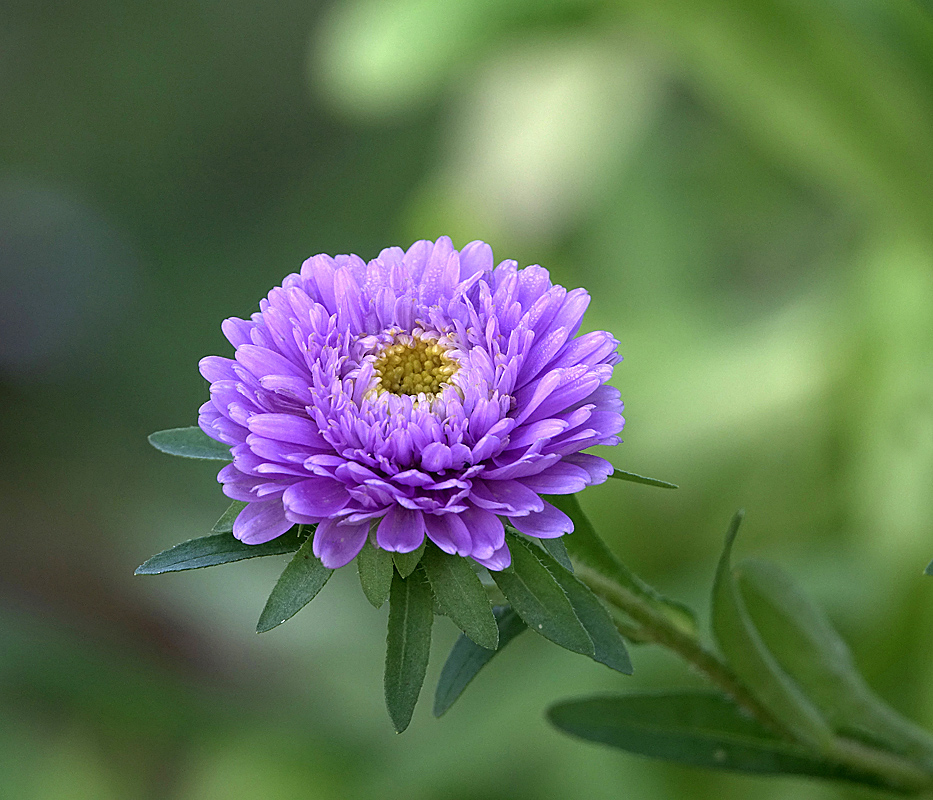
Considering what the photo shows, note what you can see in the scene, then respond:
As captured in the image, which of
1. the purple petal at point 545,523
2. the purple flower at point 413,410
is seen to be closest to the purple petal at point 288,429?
the purple flower at point 413,410

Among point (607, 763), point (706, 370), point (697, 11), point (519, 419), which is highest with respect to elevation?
point (697, 11)

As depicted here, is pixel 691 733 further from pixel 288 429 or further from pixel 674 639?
pixel 288 429

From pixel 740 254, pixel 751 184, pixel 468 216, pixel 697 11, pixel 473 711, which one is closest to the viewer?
pixel 697 11

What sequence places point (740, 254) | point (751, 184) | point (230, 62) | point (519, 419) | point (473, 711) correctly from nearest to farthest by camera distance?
point (519, 419)
point (473, 711)
point (751, 184)
point (740, 254)
point (230, 62)

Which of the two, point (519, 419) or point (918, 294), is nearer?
point (519, 419)

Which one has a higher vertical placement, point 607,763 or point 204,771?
point 607,763

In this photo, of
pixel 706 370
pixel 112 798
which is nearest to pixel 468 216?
pixel 706 370

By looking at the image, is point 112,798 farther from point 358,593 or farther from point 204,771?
point 358,593
